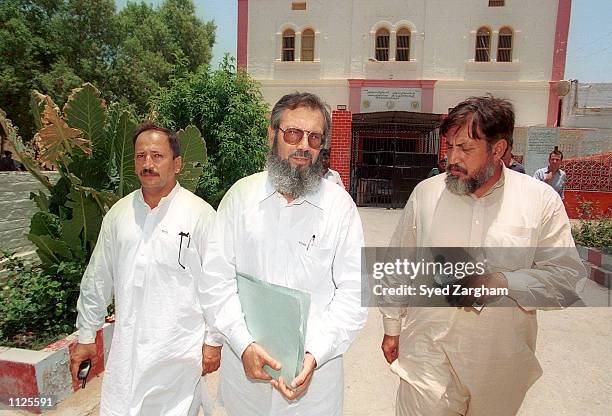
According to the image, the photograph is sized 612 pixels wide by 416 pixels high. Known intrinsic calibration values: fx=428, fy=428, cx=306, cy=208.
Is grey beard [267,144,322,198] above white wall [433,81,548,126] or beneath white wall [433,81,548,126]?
beneath

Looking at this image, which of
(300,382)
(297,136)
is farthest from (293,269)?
(297,136)

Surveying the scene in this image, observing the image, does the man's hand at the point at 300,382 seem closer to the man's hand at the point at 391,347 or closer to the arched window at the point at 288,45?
→ the man's hand at the point at 391,347

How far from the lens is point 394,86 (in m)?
15.5

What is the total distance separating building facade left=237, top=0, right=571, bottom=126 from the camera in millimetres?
15047

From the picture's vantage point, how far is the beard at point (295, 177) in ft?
6.22

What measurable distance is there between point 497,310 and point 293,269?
94 cm

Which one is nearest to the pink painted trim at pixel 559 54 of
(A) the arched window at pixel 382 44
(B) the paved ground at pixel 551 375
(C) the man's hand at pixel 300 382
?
(A) the arched window at pixel 382 44

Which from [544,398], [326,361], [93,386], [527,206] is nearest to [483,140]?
[527,206]

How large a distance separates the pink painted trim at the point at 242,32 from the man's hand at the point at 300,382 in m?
15.6

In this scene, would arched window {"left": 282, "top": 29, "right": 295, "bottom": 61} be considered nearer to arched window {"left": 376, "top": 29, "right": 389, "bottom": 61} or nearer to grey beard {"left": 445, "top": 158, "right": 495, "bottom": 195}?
arched window {"left": 376, "top": 29, "right": 389, "bottom": 61}

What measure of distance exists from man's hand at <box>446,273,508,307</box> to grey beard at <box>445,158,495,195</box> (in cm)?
39

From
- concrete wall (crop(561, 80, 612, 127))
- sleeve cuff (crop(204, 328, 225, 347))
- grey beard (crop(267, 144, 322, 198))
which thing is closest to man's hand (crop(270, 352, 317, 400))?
sleeve cuff (crop(204, 328, 225, 347))

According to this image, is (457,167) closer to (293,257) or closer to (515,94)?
(293,257)

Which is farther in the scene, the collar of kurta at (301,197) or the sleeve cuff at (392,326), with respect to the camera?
the sleeve cuff at (392,326)
